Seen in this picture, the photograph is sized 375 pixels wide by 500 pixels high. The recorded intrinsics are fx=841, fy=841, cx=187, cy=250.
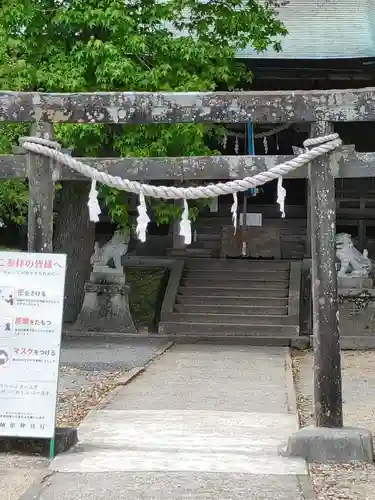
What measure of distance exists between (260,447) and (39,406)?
1.91 meters

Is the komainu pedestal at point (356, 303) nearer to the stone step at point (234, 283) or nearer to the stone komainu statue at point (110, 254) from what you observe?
the stone step at point (234, 283)

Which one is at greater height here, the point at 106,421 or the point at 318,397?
the point at 318,397

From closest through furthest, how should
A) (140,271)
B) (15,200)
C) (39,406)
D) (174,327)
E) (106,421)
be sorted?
(39,406), (106,421), (15,200), (174,327), (140,271)

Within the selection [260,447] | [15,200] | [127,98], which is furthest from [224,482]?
[15,200]

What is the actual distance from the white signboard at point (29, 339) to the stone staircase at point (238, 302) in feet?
27.8

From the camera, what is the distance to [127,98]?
721 centimetres

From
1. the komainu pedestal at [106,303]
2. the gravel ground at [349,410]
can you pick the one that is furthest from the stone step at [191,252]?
the gravel ground at [349,410]

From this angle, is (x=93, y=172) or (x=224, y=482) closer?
(x=224, y=482)

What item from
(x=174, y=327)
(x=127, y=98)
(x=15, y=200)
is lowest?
(x=174, y=327)

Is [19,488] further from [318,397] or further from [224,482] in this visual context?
[318,397]

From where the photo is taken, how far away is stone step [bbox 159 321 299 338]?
50.0 feet

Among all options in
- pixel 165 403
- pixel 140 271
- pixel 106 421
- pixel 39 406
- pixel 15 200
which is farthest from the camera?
pixel 140 271

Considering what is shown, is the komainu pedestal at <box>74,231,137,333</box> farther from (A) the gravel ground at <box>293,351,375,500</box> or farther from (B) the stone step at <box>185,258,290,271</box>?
(A) the gravel ground at <box>293,351,375,500</box>

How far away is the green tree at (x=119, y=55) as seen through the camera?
12.7m
